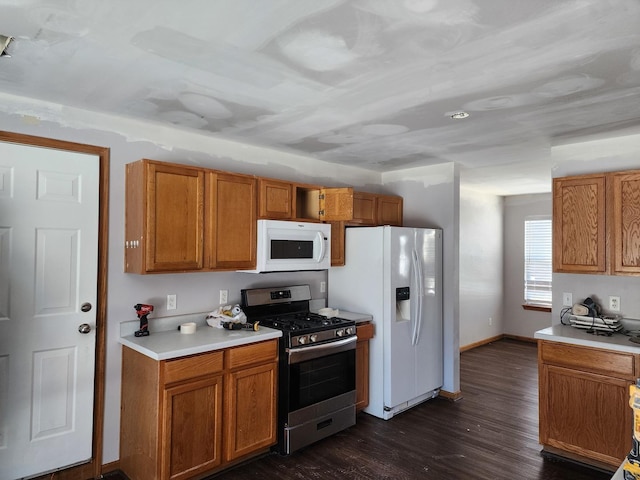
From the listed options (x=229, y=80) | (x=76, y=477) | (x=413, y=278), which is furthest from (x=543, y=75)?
(x=76, y=477)

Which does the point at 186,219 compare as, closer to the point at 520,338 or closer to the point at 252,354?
the point at 252,354

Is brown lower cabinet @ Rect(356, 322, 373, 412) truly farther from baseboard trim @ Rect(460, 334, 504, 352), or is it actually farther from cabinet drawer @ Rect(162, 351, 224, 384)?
baseboard trim @ Rect(460, 334, 504, 352)

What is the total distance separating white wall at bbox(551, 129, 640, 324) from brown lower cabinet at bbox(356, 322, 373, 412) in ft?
5.24

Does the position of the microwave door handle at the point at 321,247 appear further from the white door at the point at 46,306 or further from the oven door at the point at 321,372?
the white door at the point at 46,306

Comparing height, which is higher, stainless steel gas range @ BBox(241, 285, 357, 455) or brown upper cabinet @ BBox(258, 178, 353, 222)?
brown upper cabinet @ BBox(258, 178, 353, 222)

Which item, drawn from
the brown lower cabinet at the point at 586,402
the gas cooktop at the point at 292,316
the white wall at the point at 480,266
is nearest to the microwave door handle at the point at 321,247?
the gas cooktop at the point at 292,316

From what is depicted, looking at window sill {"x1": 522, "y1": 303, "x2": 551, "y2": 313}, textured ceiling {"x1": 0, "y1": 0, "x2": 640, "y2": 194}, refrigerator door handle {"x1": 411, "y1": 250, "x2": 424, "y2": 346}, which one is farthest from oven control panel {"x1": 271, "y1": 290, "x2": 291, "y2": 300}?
window sill {"x1": 522, "y1": 303, "x2": 551, "y2": 313}

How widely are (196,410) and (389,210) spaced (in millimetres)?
2789

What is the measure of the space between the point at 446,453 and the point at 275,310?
5.69ft

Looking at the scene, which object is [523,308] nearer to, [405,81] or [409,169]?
[409,169]

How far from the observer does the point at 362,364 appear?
12.4ft

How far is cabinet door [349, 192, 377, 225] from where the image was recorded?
161 inches

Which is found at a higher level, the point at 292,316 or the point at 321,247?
the point at 321,247

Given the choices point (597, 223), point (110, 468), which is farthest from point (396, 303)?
point (110, 468)
